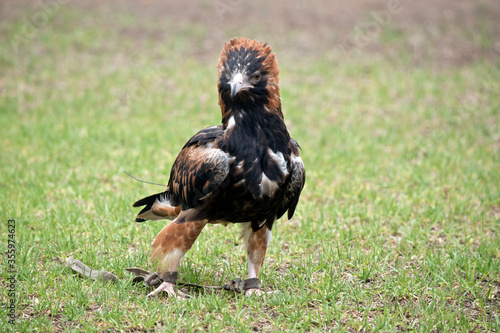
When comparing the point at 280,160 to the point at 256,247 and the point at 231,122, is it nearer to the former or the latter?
the point at 231,122

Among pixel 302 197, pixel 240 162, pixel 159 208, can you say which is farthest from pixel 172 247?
pixel 302 197

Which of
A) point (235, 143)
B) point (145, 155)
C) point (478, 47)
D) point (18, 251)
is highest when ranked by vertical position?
point (478, 47)

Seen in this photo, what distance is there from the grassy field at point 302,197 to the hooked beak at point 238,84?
1.60m

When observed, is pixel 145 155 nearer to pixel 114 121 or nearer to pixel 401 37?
pixel 114 121

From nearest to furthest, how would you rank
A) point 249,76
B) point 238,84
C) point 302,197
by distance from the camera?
1. point 238,84
2. point 249,76
3. point 302,197

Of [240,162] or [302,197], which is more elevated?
[240,162]

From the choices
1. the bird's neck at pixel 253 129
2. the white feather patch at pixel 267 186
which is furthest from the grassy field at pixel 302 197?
the bird's neck at pixel 253 129

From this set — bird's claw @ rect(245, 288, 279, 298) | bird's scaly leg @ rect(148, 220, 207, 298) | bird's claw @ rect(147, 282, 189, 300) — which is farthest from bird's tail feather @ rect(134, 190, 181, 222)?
bird's claw @ rect(245, 288, 279, 298)

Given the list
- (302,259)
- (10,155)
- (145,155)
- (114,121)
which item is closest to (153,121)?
(114,121)

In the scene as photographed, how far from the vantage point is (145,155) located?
25.6 feet

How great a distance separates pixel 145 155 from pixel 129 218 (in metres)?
2.25

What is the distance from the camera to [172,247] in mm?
4027

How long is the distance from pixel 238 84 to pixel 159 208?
61.5 inches

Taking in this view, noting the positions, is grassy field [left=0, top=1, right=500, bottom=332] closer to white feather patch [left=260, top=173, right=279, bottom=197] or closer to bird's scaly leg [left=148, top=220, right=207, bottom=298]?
bird's scaly leg [left=148, top=220, right=207, bottom=298]
